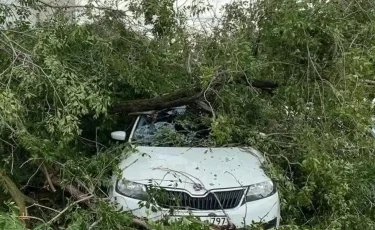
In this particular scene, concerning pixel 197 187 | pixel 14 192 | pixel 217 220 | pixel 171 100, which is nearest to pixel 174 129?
pixel 171 100

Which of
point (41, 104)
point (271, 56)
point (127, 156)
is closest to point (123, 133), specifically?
point (127, 156)

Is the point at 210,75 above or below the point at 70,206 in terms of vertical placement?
above

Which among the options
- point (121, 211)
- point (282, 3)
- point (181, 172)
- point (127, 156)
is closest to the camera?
point (121, 211)

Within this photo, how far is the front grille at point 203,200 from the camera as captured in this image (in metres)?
4.55

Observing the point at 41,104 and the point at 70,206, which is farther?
the point at 41,104

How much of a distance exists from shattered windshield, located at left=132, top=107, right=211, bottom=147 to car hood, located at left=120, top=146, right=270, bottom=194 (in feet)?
0.52

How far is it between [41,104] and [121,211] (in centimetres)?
142

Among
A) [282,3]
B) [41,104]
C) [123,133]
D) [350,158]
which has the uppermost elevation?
[282,3]

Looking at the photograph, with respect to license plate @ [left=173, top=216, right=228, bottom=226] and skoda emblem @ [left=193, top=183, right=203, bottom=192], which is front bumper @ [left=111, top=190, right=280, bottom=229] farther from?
skoda emblem @ [left=193, top=183, right=203, bottom=192]

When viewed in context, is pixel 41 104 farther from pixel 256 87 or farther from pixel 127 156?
pixel 256 87

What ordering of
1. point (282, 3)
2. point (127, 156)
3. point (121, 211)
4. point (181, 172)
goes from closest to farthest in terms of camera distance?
point (121, 211) < point (181, 172) < point (127, 156) < point (282, 3)

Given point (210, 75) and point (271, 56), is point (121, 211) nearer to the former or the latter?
point (210, 75)

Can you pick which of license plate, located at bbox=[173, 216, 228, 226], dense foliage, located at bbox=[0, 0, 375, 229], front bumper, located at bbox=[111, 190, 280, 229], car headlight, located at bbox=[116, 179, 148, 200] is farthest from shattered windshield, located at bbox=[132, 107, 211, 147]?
license plate, located at bbox=[173, 216, 228, 226]

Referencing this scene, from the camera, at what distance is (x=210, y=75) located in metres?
4.81
